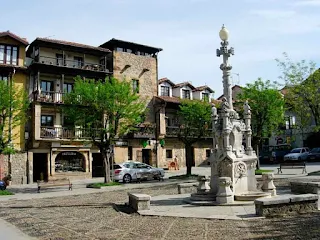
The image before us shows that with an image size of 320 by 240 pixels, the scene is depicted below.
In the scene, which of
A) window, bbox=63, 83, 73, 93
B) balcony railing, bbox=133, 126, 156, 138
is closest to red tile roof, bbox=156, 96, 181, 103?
balcony railing, bbox=133, 126, 156, 138

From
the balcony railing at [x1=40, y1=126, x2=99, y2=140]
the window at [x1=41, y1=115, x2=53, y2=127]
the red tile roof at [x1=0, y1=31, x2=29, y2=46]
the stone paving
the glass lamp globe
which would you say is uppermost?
the red tile roof at [x1=0, y1=31, x2=29, y2=46]

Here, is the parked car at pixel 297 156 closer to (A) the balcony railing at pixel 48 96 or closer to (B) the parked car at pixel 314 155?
(B) the parked car at pixel 314 155

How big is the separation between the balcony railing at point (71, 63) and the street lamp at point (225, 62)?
2083cm

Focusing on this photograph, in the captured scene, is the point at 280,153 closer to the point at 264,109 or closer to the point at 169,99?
the point at 169,99

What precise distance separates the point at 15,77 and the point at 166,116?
1572 cm

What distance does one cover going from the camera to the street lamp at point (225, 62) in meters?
13.8

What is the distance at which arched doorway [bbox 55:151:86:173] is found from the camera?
31656 mm

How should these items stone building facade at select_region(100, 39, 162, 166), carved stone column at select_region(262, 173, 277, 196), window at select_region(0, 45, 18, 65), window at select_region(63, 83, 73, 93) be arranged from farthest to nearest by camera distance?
stone building facade at select_region(100, 39, 162, 166) < window at select_region(63, 83, 73, 93) < window at select_region(0, 45, 18, 65) < carved stone column at select_region(262, 173, 277, 196)

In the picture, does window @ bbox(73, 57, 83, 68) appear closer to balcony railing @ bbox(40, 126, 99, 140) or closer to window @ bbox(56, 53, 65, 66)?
window @ bbox(56, 53, 65, 66)

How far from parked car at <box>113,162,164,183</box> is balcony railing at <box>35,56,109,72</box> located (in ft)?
36.9

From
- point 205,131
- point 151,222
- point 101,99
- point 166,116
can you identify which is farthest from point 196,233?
point 166,116

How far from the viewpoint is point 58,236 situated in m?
8.57

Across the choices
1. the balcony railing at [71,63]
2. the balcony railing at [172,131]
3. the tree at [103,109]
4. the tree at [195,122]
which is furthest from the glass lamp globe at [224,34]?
the balcony railing at [172,131]

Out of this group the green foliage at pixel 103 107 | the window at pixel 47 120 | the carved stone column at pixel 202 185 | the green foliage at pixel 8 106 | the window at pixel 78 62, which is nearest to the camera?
the carved stone column at pixel 202 185
